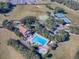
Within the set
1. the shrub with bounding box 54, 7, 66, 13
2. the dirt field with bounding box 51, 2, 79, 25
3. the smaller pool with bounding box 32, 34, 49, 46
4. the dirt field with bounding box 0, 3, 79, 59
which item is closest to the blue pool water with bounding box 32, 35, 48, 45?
the smaller pool with bounding box 32, 34, 49, 46

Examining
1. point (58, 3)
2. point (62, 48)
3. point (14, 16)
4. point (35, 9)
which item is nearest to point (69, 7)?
point (58, 3)

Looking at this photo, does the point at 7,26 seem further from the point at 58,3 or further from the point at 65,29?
the point at 58,3

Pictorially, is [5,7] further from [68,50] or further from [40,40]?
[68,50]

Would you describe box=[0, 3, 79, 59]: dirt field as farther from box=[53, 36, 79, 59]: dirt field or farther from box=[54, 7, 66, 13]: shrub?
box=[54, 7, 66, 13]: shrub

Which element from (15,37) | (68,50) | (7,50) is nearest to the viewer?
(7,50)

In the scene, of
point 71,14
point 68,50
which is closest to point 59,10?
point 71,14

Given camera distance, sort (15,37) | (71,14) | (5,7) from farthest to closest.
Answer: (71,14) < (5,7) < (15,37)

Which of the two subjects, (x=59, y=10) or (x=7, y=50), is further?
(x=59, y=10)

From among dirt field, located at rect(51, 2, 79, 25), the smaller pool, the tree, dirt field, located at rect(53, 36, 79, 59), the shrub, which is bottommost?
dirt field, located at rect(53, 36, 79, 59)

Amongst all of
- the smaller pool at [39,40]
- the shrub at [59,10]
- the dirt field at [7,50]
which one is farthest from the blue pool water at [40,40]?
the shrub at [59,10]

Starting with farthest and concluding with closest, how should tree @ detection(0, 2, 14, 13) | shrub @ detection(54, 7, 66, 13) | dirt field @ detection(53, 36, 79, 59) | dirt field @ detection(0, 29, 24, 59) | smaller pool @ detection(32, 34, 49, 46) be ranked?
1. shrub @ detection(54, 7, 66, 13)
2. tree @ detection(0, 2, 14, 13)
3. smaller pool @ detection(32, 34, 49, 46)
4. dirt field @ detection(53, 36, 79, 59)
5. dirt field @ detection(0, 29, 24, 59)

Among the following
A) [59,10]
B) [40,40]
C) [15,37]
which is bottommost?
[40,40]
